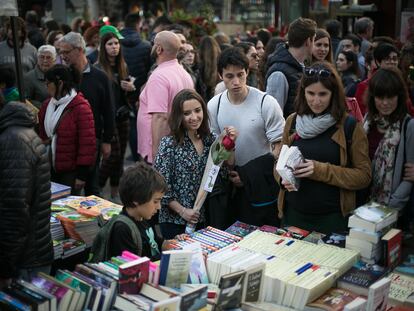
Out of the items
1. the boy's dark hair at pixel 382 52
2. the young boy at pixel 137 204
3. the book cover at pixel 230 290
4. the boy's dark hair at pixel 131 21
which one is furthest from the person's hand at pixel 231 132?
the boy's dark hair at pixel 131 21

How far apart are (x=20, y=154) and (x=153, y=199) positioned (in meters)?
0.73

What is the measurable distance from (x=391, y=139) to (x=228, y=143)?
1.09 m

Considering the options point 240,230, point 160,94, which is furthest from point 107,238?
point 160,94

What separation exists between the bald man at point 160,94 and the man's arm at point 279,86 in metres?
0.76

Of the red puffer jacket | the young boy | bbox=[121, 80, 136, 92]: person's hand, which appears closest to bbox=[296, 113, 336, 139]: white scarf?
the young boy

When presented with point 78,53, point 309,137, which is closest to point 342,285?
point 309,137

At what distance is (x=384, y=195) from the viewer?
422 centimetres

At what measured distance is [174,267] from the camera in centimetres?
288

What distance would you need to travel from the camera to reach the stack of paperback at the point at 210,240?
11.2 ft

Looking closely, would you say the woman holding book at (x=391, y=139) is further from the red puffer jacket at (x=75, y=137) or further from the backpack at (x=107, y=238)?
the red puffer jacket at (x=75, y=137)

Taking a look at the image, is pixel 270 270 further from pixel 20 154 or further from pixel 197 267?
pixel 20 154

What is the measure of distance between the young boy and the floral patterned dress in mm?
734

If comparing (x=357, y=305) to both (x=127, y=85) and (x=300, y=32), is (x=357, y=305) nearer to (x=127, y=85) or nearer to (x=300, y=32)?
(x=300, y=32)

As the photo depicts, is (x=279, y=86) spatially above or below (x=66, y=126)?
above
